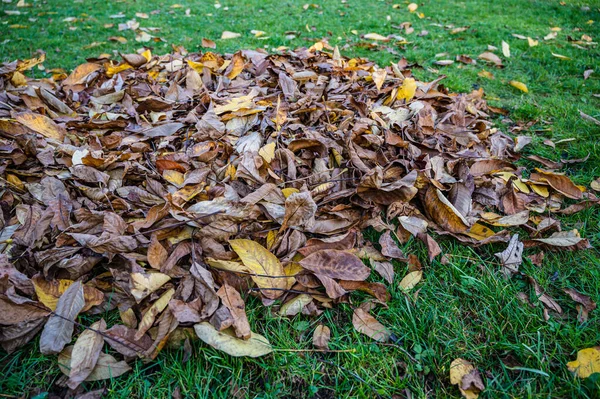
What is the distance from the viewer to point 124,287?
4.97ft

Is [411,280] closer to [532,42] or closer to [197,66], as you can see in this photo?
[197,66]

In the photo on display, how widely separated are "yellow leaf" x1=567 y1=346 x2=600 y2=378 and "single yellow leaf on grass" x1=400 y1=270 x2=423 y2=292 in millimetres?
594

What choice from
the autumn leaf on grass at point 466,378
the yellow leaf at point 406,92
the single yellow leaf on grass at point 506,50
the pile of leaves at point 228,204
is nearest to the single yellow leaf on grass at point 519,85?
the single yellow leaf on grass at point 506,50

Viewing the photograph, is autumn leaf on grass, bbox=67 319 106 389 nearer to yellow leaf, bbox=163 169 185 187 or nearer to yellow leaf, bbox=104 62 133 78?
yellow leaf, bbox=163 169 185 187

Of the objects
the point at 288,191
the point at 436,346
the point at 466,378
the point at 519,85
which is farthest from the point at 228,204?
the point at 519,85

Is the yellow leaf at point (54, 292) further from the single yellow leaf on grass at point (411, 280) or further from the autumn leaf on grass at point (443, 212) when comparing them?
the autumn leaf on grass at point (443, 212)

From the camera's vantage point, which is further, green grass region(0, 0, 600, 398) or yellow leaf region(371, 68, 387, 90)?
yellow leaf region(371, 68, 387, 90)

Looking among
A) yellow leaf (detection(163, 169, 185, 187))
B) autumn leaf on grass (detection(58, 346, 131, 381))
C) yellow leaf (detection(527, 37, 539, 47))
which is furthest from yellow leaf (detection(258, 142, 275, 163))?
yellow leaf (detection(527, 37, 539, 47))

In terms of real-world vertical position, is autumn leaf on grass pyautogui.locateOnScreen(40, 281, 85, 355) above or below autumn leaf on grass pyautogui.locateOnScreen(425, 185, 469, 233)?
below

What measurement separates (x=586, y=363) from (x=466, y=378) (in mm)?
435

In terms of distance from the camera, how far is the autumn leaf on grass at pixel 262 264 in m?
1.55

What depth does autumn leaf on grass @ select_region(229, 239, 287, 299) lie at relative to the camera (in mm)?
1555

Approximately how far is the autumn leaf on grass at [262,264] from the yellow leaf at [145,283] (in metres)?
0.32

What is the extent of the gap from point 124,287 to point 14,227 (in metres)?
0.67
